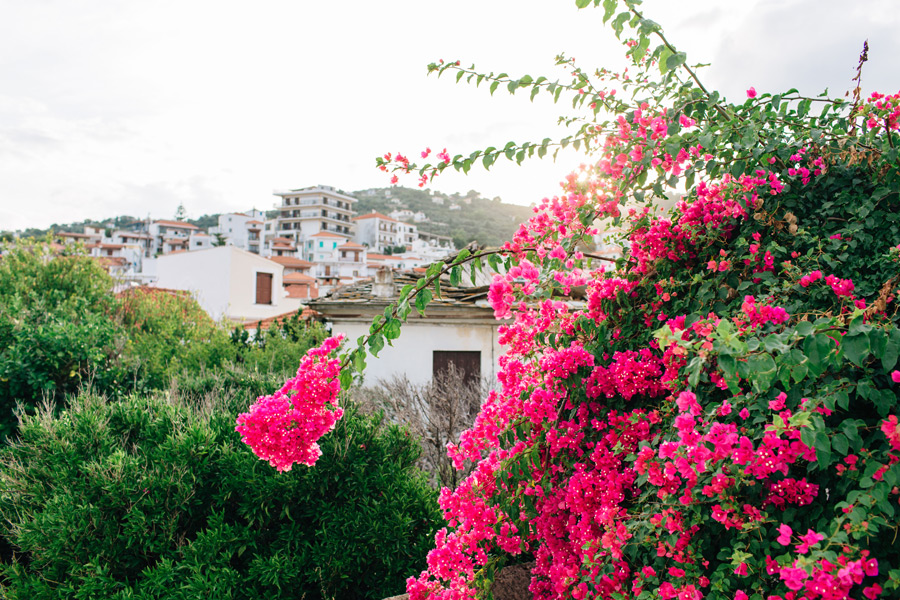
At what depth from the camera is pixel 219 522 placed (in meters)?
3.52

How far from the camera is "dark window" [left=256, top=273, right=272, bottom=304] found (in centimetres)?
3019

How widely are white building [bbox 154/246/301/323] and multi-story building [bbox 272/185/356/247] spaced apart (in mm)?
52290

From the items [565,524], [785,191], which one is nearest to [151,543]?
[565,524]

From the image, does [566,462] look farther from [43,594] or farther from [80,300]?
[80,300]

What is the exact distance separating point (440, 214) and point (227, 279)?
81.6 metres

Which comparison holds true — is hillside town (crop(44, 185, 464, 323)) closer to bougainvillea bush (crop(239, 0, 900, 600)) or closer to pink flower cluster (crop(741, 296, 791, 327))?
bougainvillea bush (crop(239, 0, 900, 600))

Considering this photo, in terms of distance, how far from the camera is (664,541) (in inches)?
65.3

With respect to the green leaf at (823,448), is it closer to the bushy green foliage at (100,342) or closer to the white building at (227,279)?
the bushy green foliage at (100,342)

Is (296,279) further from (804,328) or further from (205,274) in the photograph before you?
(804,328)

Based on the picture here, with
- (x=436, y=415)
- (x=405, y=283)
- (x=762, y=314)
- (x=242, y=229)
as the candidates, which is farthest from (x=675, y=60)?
(x=242, y=229)

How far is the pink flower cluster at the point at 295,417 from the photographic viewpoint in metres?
2.06

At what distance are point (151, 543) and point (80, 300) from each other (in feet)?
36.4

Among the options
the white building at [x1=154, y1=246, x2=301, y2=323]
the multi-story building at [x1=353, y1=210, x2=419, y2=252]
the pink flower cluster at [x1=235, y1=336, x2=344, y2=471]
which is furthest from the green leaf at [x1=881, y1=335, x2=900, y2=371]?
the multi-story building at [x1=353, y1=210, x2=419, y2=252]

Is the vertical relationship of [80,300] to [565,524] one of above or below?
above
